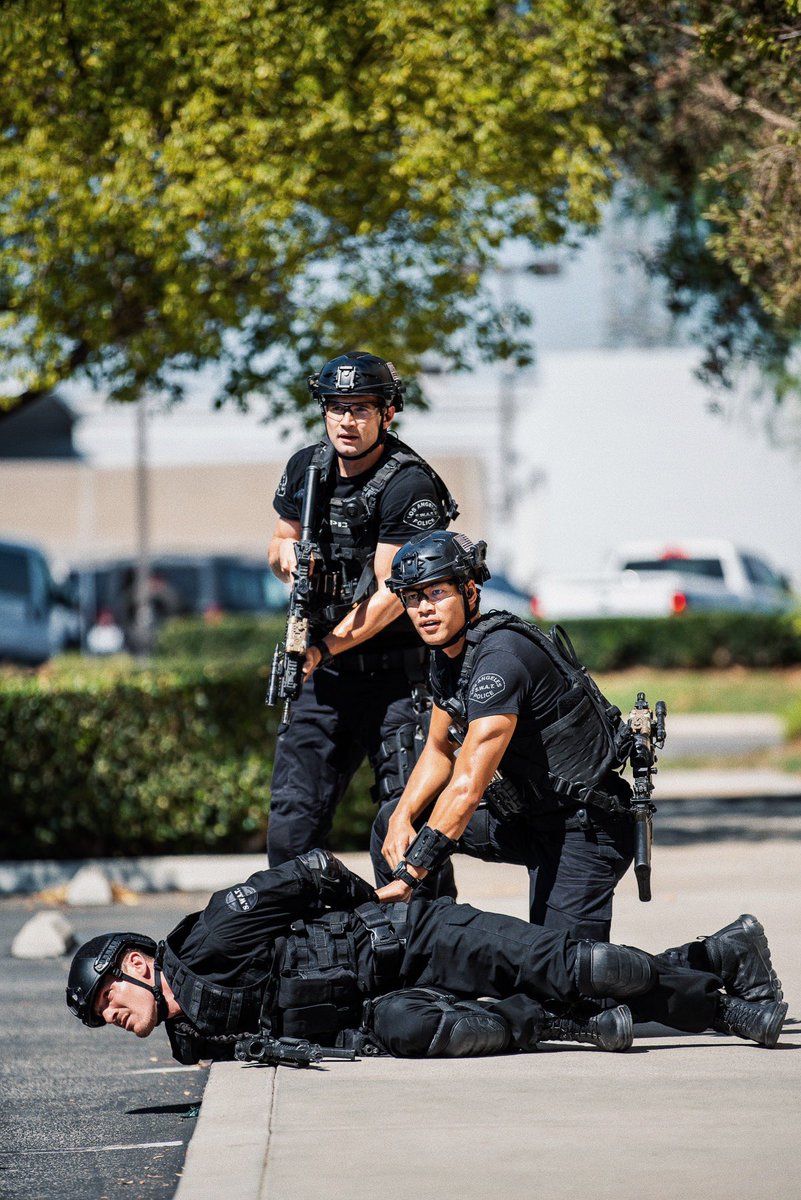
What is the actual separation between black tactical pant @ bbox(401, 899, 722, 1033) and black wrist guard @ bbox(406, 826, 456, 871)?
0.14 meters

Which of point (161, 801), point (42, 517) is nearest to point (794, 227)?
point (161, 801)

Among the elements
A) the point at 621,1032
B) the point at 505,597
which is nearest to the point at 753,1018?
the point at 621,1032

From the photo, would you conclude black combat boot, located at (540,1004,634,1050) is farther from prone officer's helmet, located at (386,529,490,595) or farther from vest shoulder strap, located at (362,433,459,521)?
vest shoulder strap, located at (362,433,459,521)

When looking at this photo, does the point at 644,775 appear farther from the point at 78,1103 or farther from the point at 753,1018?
the point at 78,1103

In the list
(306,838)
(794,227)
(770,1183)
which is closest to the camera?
(770,1183)

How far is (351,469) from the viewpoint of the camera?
5691 millimetres

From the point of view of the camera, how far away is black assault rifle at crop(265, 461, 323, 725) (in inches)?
214

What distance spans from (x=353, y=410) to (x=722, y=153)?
15.4 feet

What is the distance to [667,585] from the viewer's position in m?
25.2

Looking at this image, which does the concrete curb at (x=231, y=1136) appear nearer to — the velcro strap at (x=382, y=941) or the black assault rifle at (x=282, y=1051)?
the black assault rifle at (x=282, y=1051)

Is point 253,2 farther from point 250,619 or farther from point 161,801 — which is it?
point 250,619

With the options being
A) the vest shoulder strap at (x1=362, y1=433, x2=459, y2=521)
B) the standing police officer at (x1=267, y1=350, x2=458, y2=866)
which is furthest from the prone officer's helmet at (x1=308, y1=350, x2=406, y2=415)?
the vest shoulder strap at (x1=362, y1=433, x2=459, y2=521)

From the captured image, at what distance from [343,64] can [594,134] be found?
1.32 meters

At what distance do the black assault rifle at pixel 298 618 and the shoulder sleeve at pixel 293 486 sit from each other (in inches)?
4.2
